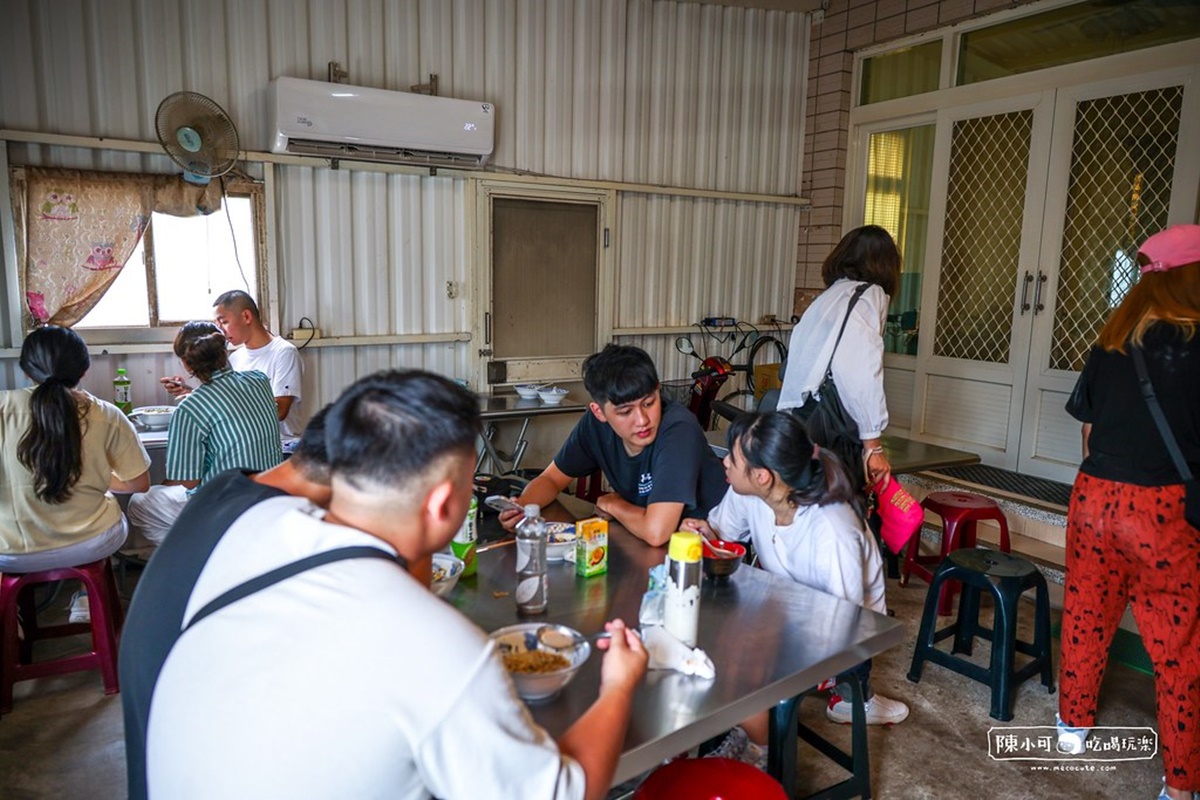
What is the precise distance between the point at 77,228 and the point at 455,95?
6.86ft

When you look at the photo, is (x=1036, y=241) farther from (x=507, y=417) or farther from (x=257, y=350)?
(x=257, y=350)

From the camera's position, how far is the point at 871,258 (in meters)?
2.95

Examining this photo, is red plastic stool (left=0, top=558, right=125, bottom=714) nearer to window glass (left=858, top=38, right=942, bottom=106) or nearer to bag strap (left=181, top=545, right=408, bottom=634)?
bag strap (left=181, top=545, right=408, bottom=634)

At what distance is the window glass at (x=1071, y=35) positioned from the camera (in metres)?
3.98

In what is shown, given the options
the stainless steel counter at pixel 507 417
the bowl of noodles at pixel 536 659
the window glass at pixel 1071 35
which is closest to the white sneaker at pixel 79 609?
the stainless steel counter at pixel 507 417

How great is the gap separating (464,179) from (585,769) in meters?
4.13

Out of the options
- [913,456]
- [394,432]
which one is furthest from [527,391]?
[394,432]

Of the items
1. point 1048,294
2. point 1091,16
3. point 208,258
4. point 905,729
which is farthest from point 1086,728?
point 208,258

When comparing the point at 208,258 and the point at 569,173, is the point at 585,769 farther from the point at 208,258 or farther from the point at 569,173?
the point at 569,173

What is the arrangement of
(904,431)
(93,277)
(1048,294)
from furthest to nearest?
(904,431) < (1048,294) < (93,277)

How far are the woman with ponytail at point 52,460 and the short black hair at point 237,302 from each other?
111 centimetres

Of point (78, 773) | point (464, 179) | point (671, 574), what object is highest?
point (464, 179)

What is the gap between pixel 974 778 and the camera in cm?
239
